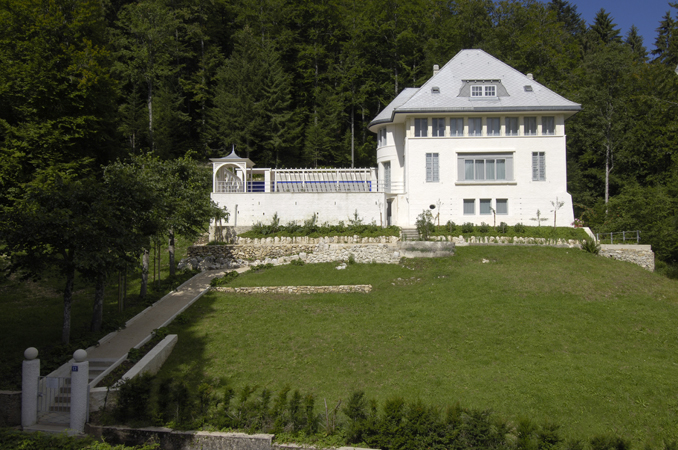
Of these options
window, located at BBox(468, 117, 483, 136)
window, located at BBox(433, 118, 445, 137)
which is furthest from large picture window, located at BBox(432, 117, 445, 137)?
window, located at BBox(468, 117, 483, 136)

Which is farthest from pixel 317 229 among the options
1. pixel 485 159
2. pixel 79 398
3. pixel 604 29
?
pixel 604 29

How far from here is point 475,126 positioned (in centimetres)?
2867

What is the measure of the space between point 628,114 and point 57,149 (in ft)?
141

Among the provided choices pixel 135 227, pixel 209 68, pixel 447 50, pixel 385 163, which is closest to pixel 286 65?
pixel 209 68

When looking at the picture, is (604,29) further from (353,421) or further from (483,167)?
(353,421)

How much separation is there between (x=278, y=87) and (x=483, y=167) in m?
20.1

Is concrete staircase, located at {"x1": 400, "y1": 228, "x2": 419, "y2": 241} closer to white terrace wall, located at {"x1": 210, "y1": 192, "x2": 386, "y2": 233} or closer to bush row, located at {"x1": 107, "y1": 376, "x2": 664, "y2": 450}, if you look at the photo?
white terrace wall, located at {"x1": 210, "y1": 192, "x2": 386, "y2": 233}

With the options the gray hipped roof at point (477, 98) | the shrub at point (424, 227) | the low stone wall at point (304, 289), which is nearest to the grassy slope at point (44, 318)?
the low stone wall at point (304, 289)

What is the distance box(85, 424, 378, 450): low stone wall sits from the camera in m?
8.83

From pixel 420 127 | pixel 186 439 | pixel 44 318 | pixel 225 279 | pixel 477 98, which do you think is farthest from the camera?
pixel 477 98

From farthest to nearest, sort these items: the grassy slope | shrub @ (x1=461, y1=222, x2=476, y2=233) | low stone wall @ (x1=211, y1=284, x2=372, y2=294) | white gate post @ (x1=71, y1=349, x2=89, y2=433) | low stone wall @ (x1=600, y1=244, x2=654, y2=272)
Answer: shrub @ (x1=461, y1=222, x2=476, y2=233) → low stone wall @ (x1=600, y1=244, x2=654, y2=272) → low stone wall @ (x1=211, y1=284, x2=372, y2=294) → the grassy slope → white gate post @ (x1=71, y1=349, x2=89, y2=433)

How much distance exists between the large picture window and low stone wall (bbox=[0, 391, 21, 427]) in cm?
2475

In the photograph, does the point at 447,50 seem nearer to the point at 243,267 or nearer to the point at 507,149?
the point at 507,149

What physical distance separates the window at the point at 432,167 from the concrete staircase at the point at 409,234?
12.5 feet
